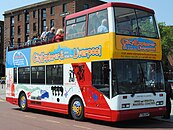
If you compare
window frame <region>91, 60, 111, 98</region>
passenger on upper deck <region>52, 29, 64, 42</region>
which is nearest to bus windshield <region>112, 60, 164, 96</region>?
window frame <region>91, 60, 111, 98</region>

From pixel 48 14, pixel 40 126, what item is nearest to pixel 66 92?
pixel 40 126

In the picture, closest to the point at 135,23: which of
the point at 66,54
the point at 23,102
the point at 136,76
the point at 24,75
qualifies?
the point at 136,76

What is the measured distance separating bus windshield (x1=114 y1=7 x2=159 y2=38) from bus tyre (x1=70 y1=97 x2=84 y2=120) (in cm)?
321

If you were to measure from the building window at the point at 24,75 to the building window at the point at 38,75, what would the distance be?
0.46 metres

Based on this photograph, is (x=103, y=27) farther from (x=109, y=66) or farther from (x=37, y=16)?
(x=37, y=16)

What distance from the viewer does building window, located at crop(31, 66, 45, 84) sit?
14859 mm

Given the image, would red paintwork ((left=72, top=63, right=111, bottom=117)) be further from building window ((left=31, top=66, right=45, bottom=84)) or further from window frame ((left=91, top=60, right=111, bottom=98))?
building window ((left=31, top=66, right=45, bottom=84))

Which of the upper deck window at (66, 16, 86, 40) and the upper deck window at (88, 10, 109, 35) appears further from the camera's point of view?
the upper deck window at (66, 16, 86, 40)

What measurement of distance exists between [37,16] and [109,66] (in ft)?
194

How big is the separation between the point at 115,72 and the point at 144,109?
1.70m

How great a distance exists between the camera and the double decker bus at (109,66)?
425 inches

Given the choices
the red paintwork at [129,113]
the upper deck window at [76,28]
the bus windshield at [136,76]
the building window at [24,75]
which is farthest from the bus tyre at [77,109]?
the building window at [24,75]

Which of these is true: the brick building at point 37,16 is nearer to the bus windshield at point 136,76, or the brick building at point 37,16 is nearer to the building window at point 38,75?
the building window at point 38,75

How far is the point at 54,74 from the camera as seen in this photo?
14039 millimetres
